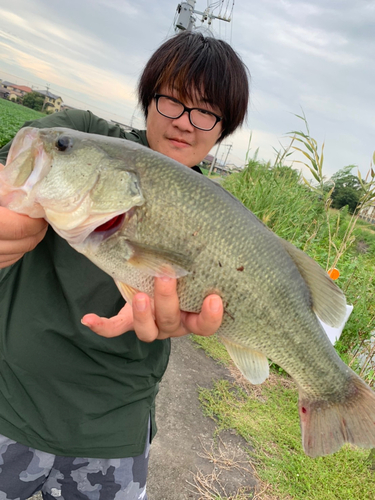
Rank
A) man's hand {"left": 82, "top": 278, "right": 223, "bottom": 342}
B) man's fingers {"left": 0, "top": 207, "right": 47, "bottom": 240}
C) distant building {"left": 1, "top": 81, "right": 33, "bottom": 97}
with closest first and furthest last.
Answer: man's fingers {"left": 0, "top": 207, "right": 47, "bottom": 240} → man's hand {"left": 82, "top": 278, "right": 223, "bottom": 342} → distant building {"left": 1, "top": 81, "right": 33, "bottom": 97}

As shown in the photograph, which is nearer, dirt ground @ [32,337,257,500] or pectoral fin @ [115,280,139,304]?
pectoral fin @ [115,280,139,304]

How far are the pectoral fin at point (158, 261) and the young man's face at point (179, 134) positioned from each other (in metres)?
1.04

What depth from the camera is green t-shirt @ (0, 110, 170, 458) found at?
5.39 ft

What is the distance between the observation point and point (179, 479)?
112 inches

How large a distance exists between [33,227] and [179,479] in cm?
256

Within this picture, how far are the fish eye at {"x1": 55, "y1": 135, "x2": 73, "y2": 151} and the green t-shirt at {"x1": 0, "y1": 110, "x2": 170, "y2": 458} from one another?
1.22 ft

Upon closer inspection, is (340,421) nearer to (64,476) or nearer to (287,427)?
(64,476)

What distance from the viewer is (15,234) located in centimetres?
129

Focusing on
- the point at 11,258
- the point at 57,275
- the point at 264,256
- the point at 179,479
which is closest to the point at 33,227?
the point at 11,258

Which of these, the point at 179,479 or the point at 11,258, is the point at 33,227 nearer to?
the point at 11,258

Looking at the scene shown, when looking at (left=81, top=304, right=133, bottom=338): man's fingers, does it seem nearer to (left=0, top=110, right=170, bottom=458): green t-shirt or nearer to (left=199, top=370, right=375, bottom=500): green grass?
(left=0, top=110, right=170, bottom=458): green t-shirt

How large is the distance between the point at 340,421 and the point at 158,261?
1.34 meters

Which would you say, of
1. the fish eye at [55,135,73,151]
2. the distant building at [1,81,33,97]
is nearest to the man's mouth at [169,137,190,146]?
the fish eye at [55,135,73,151]

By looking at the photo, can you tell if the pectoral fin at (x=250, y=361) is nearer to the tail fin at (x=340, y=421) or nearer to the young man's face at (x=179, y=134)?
the tail fin at (x=340, y=421)
